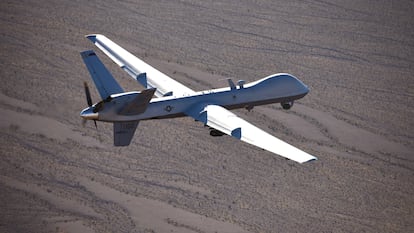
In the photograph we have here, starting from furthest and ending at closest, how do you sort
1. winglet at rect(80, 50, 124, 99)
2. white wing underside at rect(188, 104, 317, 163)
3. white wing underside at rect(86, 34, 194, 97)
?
white wing underside at rect(86, 34, 194, 97) → winglet at rect(80, 50, 124, 99) → white wing underside at rect(188, 104, 317, 163)

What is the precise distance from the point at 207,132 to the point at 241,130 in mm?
18630

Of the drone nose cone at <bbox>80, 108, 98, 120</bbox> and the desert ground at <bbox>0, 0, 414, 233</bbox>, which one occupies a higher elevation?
the drone nose cone at <bbox>80, 108, 98, 120</bbox>

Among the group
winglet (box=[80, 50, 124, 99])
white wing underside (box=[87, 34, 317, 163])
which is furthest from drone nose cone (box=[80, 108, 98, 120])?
white wing underside (box=[87, 34, 317, 163])

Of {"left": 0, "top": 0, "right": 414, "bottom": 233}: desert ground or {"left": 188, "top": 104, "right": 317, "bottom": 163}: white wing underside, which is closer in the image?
{"left": 188, "top": 104, "right": 317, "bottom": 163}: white wing underside

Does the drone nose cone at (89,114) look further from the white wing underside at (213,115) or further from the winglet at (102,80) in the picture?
the white wing underside at (213,115)

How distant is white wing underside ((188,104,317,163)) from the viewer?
61.1 metres

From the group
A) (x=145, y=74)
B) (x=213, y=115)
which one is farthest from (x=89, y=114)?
(x=145, y=74)

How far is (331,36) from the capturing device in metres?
107

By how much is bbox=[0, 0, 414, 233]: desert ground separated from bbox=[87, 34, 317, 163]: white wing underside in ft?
25.1

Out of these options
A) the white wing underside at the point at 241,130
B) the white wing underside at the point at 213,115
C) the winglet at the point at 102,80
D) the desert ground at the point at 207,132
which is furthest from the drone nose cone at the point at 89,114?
the desert ground at the point at 207,132

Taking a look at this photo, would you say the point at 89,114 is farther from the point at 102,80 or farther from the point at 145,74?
the point at 145,74

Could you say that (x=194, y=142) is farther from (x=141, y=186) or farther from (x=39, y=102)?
(x=39, y=102)

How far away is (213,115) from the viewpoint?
2648 inches

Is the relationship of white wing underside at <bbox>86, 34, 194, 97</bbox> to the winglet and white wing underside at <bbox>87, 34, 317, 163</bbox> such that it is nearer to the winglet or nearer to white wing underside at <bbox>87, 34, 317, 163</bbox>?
white wing underside at <bbox>87, 34, 317, 163</bbox>
